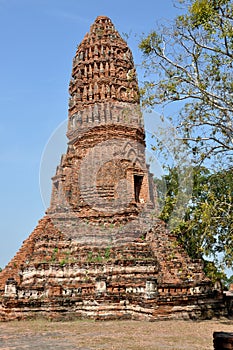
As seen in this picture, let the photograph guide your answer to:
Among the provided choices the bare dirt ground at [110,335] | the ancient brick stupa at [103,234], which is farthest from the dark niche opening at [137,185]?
the bare dirt ground at [110,335]

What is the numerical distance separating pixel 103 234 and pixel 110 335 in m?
6.98

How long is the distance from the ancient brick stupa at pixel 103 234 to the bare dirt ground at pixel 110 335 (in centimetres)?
89

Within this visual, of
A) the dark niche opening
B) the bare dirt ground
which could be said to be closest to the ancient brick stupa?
the dark niche opening

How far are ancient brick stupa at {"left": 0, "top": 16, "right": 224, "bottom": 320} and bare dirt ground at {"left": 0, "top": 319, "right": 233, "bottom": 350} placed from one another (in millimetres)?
895

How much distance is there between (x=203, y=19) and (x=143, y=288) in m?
9.11

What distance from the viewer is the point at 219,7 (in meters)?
10.1

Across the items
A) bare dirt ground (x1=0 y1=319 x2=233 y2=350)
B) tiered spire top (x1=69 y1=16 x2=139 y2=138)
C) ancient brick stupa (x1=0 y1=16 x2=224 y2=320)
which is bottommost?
bare dirt ground (x1=0 y1=319 x2=233 y2=350)

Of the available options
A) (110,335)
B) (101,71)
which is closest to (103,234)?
(110,335)

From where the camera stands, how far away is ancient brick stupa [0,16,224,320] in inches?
514

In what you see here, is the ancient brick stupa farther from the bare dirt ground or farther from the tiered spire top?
the bare dirt ground

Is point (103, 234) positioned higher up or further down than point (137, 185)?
further down

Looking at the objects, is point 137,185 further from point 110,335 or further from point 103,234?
point 110,335

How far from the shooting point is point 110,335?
9.47 metres

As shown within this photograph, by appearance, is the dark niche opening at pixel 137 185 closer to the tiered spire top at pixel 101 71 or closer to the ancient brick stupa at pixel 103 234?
the ancient brick stupa at pixel 103 234
